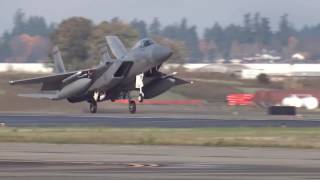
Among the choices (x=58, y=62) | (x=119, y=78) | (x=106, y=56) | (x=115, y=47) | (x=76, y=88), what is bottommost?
A: (x=76, y=88)

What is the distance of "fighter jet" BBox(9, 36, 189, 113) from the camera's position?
5184 cm

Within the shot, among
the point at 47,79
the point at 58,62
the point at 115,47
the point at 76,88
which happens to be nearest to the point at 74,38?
the point at 58,62

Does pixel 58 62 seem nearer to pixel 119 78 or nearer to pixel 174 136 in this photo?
pixel 119 78

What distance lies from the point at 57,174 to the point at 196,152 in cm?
816

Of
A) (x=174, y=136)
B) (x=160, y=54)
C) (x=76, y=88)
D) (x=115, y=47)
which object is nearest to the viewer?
(x=174, y=136)

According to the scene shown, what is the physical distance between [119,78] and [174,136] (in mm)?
19508

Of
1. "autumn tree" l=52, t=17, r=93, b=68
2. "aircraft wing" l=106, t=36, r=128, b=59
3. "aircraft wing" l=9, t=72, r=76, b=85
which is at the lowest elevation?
"aircraft wing" l=9, t=72, r=76, b=85

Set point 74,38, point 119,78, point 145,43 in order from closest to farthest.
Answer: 1. point 119,78
2. point 145,43
3. point 74,38

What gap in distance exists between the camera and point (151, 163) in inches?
877

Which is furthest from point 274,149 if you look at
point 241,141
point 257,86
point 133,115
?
point 257,86

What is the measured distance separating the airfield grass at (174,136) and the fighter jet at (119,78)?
46.0 feet

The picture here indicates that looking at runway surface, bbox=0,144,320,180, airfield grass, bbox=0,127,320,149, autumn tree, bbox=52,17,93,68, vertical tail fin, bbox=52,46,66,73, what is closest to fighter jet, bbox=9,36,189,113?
vertical tail fin, bbox=52,46,66,73

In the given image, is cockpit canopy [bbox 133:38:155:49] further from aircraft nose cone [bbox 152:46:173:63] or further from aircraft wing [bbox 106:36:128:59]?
aircraft wing [bbox 106:36:128:59]

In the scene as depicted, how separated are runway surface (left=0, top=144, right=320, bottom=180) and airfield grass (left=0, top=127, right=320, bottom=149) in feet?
6.70
